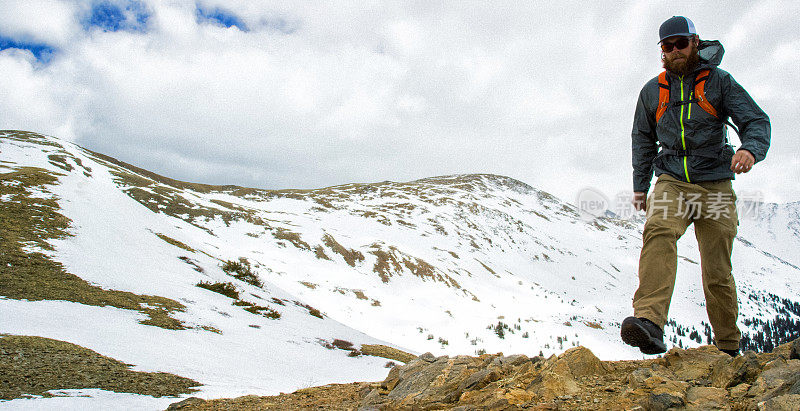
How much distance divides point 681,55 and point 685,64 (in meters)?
0.11

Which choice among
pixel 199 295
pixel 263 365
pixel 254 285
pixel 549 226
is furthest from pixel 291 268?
pixel 549 226

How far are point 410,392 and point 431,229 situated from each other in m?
66.9

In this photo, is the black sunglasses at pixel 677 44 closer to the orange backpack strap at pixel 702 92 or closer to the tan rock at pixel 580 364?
the orange backpack strap at pixel 702 92

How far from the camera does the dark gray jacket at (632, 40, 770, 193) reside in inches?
159

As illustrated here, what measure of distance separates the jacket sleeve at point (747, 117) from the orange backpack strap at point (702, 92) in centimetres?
14

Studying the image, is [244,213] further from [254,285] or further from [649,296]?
[649,296]

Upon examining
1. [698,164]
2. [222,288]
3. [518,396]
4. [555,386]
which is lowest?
[518,396]

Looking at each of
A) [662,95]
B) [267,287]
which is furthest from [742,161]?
[267,287]

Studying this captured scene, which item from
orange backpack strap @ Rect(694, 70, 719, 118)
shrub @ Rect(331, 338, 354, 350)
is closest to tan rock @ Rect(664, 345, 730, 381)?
orange backpack strap @ Rect(694, 70, 719, 118)

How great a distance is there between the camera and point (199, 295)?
1714 centimetres

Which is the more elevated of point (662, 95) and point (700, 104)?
point (662, 95)

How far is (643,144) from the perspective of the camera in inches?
193

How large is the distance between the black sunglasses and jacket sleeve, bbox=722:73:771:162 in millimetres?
557

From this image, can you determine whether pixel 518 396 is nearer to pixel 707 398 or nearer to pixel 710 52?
pixel 707 398
